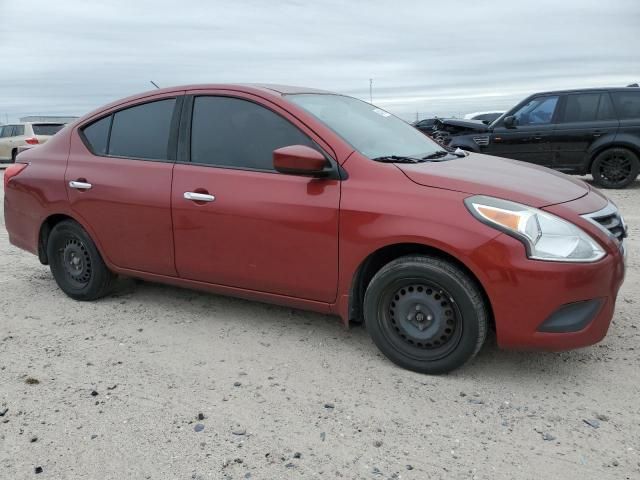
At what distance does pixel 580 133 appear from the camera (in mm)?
9992

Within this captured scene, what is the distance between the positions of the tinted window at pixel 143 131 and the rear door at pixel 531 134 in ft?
25.3

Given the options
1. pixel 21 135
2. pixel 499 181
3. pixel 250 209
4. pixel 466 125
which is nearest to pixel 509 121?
pixel 466 125

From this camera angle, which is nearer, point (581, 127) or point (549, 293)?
point (549, 293)

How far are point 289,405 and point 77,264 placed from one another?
2.46 m

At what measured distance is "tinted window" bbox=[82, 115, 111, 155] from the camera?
173 inches

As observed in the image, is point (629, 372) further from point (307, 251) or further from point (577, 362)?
point (307, 251)

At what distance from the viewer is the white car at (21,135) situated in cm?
1791

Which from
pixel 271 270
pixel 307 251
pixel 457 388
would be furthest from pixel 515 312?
pixel 271 270

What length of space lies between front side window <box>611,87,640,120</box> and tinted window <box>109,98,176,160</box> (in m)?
8.47

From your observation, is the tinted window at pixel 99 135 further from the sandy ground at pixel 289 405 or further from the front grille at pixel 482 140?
the front grille at pixel 482 140

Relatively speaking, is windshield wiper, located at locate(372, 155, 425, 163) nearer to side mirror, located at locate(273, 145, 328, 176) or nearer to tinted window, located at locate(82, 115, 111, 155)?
side mirror, located at locate(273, 145, 328, 176)

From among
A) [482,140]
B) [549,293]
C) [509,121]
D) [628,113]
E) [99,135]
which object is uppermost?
[628,113]

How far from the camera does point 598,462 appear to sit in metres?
2.50

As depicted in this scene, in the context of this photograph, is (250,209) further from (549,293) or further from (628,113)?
(628,113)
